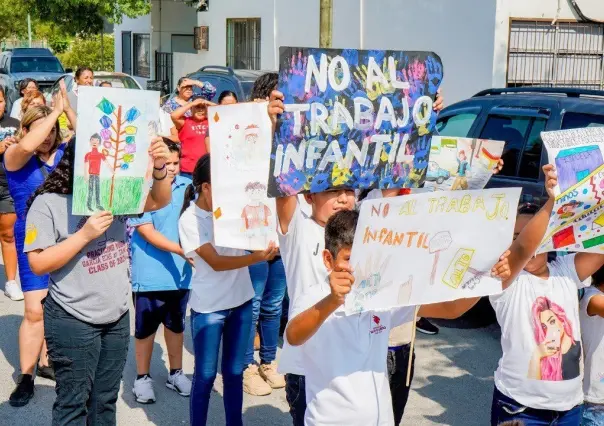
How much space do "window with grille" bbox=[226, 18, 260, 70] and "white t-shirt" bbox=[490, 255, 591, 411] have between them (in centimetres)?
1694

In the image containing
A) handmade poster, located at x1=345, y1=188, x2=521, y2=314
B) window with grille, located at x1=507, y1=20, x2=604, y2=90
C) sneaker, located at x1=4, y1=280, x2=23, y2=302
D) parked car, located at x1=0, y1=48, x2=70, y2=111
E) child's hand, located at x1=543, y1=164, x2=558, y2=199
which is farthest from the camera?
parked car, located at x1=0, y1=48, x2=70, y2=111

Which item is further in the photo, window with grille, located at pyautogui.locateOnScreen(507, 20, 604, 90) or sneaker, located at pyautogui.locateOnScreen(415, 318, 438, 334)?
window with grille, located at pyautogui.locateOnScreen(507, 20, 604, 90)

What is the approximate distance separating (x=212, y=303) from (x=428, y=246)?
1.93 meters

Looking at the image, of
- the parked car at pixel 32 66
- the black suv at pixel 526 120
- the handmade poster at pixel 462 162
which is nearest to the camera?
the handmade poster at pixel 462 162

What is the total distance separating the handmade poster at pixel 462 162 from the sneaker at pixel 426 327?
2140 millimetres

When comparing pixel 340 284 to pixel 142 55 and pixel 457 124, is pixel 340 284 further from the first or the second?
pixel 142 55

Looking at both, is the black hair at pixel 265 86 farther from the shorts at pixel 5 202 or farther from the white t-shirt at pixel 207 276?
the shorts at pixel 5 202

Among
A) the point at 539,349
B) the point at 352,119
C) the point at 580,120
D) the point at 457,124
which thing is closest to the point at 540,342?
the point at 539,349

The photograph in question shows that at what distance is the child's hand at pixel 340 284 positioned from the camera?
2.90m

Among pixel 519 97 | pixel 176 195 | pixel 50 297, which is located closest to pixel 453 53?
pixel 519 97

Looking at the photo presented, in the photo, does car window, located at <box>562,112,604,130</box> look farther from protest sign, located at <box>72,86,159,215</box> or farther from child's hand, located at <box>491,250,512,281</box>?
protest sign, located at <box>72,86,159,215</box>

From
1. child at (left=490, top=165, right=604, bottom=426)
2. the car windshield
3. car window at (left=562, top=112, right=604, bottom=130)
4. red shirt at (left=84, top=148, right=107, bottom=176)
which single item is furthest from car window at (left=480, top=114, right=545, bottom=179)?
the car windshield

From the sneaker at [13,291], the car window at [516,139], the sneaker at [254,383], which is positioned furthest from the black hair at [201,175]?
the sneaker at [13,291]

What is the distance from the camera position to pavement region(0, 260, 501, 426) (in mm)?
5574
